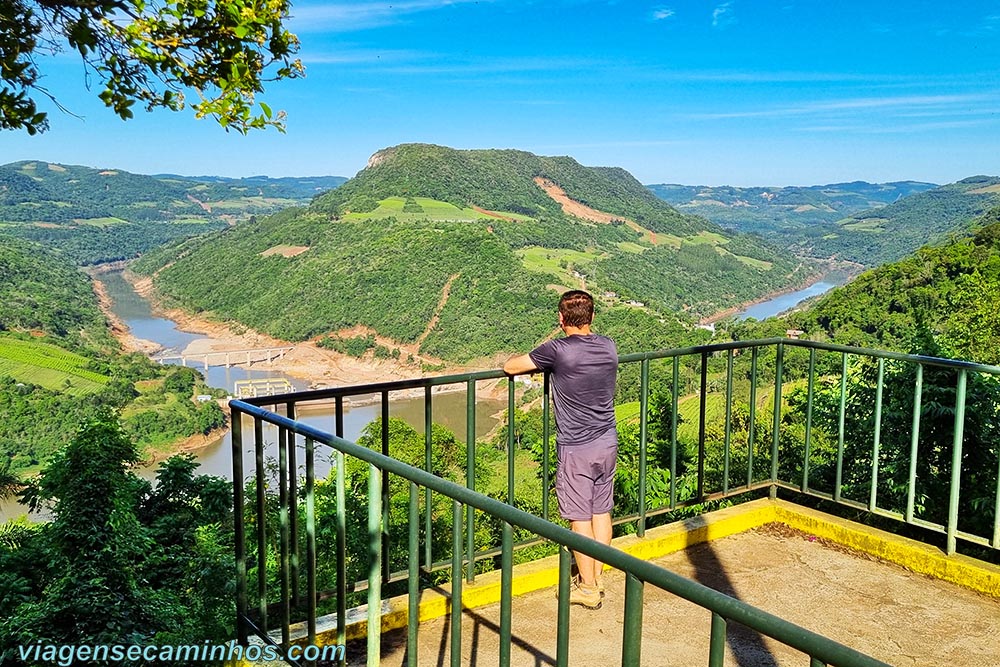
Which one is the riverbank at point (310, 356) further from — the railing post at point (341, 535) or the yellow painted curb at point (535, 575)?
the railing post at point (341, 535)

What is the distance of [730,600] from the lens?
1.13 metres

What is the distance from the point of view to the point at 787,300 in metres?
113

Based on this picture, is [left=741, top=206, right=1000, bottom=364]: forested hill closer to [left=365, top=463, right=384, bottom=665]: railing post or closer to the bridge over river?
[left=365, top=463, right=384, bottom=665]: railing post

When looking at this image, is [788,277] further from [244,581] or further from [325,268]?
[244,581]

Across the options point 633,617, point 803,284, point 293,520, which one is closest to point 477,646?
point 293,520

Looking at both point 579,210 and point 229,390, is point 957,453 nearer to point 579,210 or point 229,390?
point 229,390

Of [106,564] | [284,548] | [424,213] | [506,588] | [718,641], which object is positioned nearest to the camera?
[718,641]

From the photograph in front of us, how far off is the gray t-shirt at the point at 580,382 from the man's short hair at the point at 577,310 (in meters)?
0.06

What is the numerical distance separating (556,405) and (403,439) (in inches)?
1031

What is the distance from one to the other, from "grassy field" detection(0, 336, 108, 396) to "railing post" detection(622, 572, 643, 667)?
70018mm

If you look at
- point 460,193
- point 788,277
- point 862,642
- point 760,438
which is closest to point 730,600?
point 862,642

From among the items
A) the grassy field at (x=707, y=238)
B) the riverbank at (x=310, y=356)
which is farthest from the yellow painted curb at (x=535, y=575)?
the grassy field at (x=707, y=238)

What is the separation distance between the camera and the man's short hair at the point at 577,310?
10.2ft

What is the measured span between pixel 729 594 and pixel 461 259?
93.9 meters
